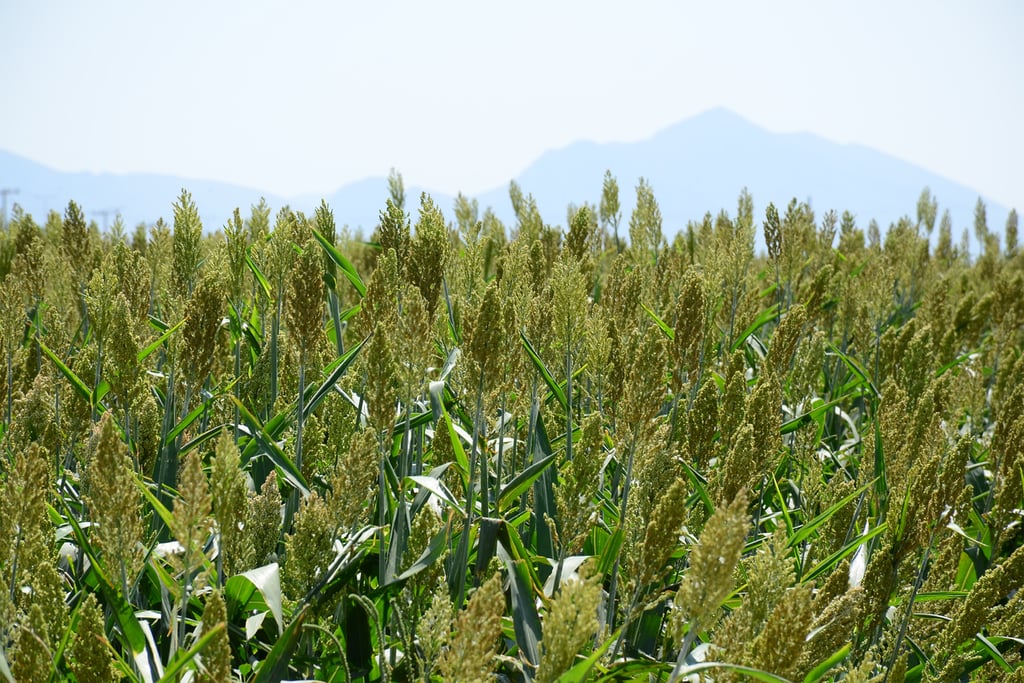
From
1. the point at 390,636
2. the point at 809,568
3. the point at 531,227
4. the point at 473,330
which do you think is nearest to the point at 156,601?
the point at 390,636

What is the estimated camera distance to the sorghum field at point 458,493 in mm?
1737

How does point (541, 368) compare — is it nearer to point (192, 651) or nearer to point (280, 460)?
point (280, 460)

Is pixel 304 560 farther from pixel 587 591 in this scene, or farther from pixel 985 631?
pixel 985 631

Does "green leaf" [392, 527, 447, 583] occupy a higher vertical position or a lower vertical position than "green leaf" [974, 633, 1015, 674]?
higher

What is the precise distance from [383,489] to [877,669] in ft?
5.32

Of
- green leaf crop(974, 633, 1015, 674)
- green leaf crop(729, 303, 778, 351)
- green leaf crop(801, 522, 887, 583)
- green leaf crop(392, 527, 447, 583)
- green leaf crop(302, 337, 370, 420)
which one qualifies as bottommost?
green leaf crop(974, 633, 1015, 674)

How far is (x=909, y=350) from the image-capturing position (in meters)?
4.09

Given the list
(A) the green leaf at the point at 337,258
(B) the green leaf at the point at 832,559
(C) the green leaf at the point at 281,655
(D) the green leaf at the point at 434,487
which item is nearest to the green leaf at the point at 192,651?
(C) the green leaf at the point at 281,655

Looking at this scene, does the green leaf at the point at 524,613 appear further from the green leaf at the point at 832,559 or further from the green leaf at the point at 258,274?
the green leaf at the point at 258,274

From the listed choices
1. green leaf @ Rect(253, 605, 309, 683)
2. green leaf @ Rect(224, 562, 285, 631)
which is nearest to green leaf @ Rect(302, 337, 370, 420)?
green leaf @ Rect(224, 562, 285, 631)

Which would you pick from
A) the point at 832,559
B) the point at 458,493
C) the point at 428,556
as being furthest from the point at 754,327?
the point at 428,556

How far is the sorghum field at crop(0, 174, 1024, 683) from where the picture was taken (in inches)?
68.4

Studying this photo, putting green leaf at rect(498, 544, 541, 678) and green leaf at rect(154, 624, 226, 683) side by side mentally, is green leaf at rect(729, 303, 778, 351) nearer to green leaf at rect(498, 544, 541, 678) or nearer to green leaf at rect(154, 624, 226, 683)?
green leaf at rect(498, 544, 541, 678)

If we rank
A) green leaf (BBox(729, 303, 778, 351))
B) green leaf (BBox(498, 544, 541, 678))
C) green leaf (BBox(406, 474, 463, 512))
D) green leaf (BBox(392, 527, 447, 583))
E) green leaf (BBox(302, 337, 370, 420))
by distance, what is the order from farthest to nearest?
1. green leaf (BBox(729, 303, 778, 351))
2. green leaf (BBox(302, 337, 370, 420))
3. green leaf (BBox(406, 474, 463, 512))
4. green leaf (BBox(498, 544, 541, 678))
5. green leaf (BBox(392, 527, 447, 583))
